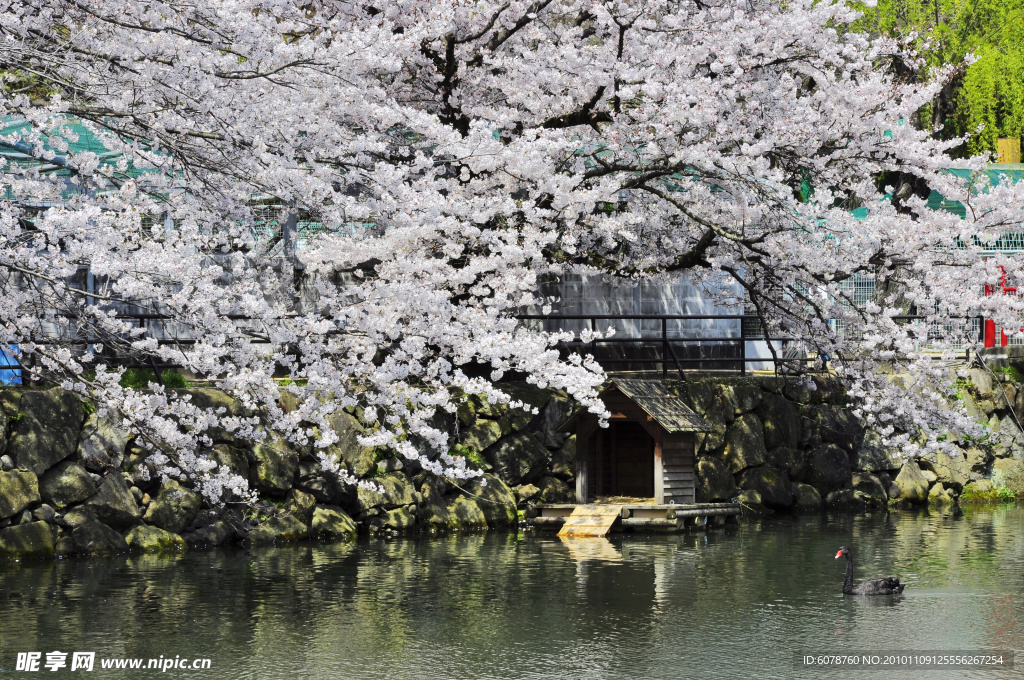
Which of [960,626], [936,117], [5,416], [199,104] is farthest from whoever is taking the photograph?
[936,117]

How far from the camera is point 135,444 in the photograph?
19.1 meters

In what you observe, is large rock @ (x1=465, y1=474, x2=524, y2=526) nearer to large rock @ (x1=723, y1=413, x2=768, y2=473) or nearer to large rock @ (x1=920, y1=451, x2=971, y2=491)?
large rock @ (x1=723, y1=413, x2=768, y2=473)

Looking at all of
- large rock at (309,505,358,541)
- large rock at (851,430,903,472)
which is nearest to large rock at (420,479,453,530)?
large rock at (309,505,358,541)

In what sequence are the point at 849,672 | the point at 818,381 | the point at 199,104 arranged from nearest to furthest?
the point at 849,672
the point at 199,104
the point at 818,381

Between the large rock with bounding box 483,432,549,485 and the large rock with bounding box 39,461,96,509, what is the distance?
283 inches

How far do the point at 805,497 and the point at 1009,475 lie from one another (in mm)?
5162

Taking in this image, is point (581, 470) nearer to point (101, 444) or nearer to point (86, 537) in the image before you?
point (101, 444)

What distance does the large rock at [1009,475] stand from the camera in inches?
1045

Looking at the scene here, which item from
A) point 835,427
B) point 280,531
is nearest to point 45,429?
point 280,531

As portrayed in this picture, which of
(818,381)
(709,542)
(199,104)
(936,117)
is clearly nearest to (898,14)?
(936,117)

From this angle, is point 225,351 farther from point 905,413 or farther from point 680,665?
point 905,413

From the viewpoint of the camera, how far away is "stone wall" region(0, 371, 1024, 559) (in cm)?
1812

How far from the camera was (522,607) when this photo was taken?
45.8 ft

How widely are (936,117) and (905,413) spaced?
1757cm
